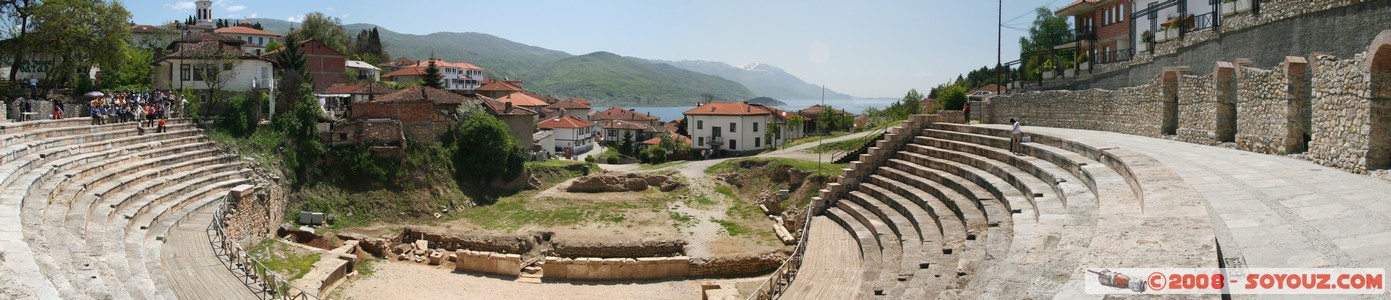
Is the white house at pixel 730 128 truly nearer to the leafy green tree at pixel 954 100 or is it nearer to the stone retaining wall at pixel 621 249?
the leafy green tree at pixel 954 100

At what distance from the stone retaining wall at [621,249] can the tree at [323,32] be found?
63370mm

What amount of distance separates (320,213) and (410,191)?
4327 millimetres

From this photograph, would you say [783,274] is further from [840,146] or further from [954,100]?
[954,100]

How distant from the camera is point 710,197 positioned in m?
37.3

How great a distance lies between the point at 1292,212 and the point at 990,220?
5.94 m

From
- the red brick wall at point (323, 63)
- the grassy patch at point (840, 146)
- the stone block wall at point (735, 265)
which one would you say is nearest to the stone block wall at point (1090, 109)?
the stone block wall at point (735, 265)

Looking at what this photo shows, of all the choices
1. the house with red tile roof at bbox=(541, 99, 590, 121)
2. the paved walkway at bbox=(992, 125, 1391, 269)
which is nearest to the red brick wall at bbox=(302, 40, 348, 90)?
the house with red tile roof at bbox=(541, 99, 590, 121)

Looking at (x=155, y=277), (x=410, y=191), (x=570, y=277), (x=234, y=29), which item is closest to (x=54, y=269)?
(x=155, y=277)

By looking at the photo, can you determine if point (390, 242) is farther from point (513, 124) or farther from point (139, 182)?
point (513, 124)

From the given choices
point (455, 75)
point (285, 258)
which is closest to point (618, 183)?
point (285, 258)

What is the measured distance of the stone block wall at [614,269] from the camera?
24.9 m

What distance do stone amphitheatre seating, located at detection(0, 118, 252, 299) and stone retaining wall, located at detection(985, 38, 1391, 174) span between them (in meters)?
17.1

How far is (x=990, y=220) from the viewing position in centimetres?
1552

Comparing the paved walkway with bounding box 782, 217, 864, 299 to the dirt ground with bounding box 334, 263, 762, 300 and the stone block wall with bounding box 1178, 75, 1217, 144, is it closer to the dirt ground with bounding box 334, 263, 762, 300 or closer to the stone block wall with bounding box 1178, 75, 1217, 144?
the dirt ground with bounding box 334, 263, 762, 300
